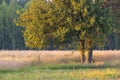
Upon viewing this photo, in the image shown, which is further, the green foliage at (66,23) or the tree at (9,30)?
the tree at (9,30)

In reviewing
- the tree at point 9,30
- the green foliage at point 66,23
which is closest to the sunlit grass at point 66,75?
the green foliage at point 66,23

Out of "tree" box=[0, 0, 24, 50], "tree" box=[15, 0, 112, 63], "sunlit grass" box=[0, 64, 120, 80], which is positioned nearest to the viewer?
"sunlit grass" box=[0, 64, 120, 80]

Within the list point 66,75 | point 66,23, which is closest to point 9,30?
point 66,23

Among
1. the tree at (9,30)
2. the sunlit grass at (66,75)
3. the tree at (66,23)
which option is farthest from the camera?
the tree at (9,30)

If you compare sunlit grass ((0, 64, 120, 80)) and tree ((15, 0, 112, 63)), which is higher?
tree ((15, 0, 112, 63))

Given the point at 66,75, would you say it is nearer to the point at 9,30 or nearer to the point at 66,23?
the point at 66,23

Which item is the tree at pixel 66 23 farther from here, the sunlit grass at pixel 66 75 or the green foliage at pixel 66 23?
the sunlit grass at pixel 66 75

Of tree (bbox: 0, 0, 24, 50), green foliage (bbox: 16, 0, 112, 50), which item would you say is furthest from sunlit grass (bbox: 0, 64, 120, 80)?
tree (bbox: 0, 0, 24, 50)

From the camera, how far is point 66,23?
3419cm

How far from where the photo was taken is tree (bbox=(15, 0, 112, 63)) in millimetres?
33906

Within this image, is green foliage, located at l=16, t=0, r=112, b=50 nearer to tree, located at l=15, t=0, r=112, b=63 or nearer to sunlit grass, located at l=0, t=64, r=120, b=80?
tree, located at l=15, t=0, r=112, b=63

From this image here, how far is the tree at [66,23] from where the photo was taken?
33.9 m

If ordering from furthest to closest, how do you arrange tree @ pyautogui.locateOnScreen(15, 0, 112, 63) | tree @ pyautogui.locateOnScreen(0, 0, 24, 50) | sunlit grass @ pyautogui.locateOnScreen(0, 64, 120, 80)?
tree @ pyautogui.locateOnScreen(0, 0, 24, 50), tree @ pyautogui.locateOnScreen(15, 0, 112, 63), sunlit grass @ pyautogui.locateOnScreen(0, 64, 120, 80)

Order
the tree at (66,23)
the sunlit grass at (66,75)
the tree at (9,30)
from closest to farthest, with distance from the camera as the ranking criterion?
the sunlit grass at (66,75) < the tree at (66,23) < the tree at (9,30)
